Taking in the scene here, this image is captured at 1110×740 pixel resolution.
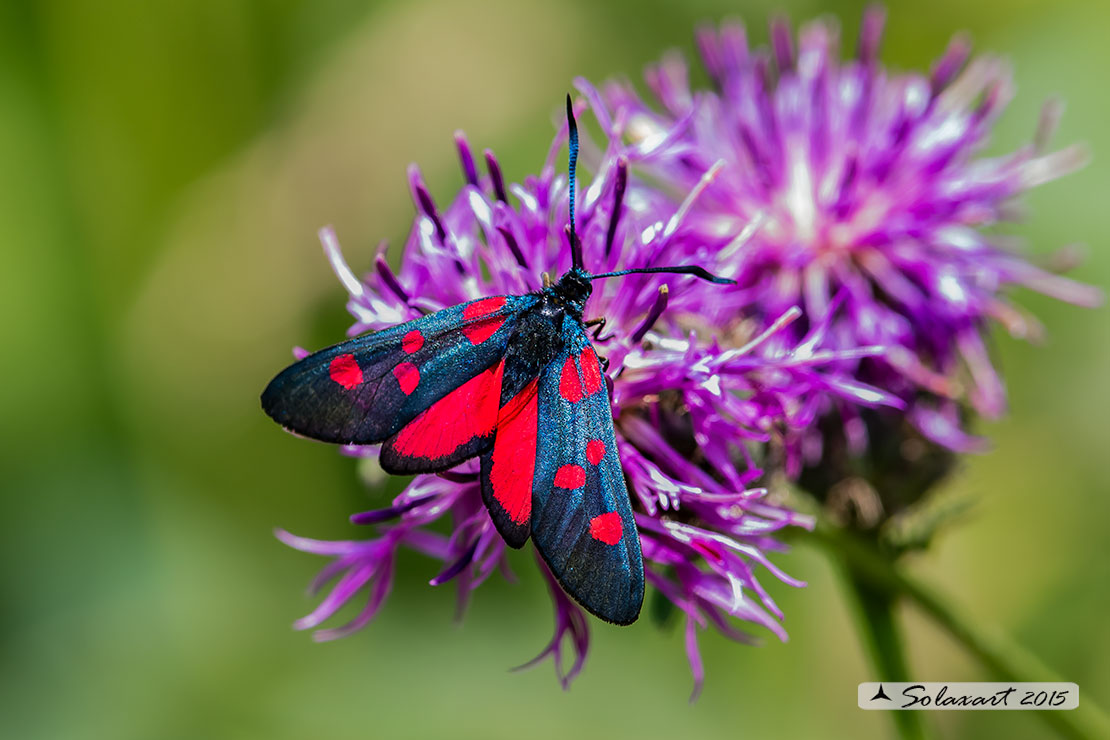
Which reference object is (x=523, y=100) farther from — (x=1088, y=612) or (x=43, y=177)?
(x=1088, y=612)

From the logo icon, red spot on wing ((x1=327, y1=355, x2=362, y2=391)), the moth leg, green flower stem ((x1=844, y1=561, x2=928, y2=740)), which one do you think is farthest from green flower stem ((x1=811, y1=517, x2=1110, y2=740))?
red spot on wing ((x1=327, y1=355, x2=362, y2=391))

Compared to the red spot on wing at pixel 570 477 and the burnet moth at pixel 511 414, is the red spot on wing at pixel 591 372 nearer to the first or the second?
the burnet moth at pixel 511 414

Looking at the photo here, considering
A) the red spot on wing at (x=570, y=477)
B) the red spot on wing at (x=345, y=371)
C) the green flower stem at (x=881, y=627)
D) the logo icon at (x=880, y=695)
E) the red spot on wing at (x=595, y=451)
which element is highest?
the red spot on wing at (x=345, y=371)

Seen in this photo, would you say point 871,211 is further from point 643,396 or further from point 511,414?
point 511,414


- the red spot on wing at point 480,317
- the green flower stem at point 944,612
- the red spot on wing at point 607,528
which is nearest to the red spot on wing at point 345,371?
the red spot on wing at point 480,317

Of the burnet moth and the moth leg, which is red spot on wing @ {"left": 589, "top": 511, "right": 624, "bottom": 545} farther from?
the moth leg

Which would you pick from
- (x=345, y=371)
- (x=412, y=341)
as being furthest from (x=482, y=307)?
(x=345, y=371)
